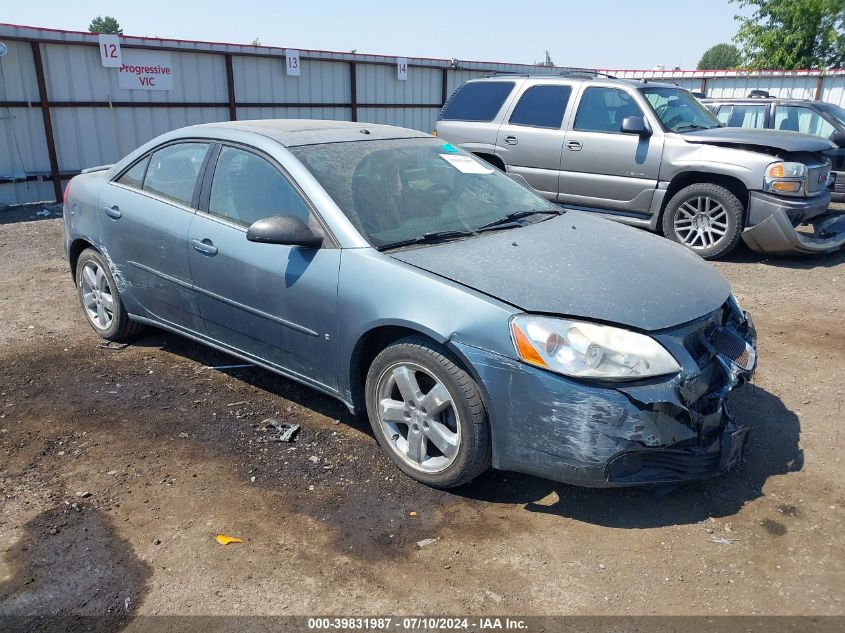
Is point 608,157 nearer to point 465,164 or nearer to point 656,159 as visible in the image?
point 656,159

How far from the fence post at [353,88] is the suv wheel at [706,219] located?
33.1 feet

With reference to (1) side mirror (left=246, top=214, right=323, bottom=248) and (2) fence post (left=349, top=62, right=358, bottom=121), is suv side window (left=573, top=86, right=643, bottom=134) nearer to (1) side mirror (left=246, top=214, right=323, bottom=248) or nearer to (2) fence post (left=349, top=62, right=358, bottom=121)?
(1) side mirror (left=246, top=214, right=323, bottom=248)

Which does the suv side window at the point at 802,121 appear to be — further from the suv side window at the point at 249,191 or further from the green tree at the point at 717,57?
the green tree at the point at 717,57

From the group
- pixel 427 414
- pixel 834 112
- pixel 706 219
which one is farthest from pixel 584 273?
pixel 834 112

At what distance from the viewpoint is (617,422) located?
286 cm

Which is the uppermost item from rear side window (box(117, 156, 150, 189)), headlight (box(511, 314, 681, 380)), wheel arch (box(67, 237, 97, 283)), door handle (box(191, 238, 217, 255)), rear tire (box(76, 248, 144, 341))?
rear side window (box(117, 156, 150, 189))

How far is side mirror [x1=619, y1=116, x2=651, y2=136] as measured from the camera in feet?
25.7

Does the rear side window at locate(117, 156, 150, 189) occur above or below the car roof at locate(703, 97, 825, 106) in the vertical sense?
below

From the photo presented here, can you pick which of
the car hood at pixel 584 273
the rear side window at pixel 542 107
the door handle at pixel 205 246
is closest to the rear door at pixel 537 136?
the rear side window at pixel 542 107

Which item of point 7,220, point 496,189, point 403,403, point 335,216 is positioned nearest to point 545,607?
point 403,403

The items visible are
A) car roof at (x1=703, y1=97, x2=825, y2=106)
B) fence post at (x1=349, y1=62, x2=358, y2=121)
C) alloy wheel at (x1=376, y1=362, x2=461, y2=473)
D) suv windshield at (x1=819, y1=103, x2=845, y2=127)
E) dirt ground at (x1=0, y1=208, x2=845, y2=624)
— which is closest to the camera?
dirt ground at (x1=0, y1=208, x2=845, y2=624)

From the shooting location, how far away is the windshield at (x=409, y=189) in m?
3.70

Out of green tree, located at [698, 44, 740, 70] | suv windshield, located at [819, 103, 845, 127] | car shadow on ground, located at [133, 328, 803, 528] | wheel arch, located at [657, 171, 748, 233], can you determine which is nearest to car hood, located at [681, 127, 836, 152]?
wheel arch, located at [657, 171, 748, 233]

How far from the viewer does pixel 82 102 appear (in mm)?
11766
